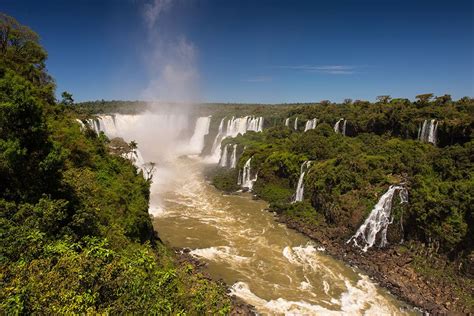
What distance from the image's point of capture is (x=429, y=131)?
36.6 metres

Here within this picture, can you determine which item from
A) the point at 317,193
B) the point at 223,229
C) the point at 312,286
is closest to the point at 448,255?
the point at 312,286

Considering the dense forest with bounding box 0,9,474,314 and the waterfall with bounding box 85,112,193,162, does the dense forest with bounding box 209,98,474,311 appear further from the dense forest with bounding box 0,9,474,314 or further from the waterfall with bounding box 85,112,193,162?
the waterfall with bounding box 85,112,193,162

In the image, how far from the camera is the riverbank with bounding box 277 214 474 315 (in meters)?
16.9

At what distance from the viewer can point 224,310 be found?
6.97 meters

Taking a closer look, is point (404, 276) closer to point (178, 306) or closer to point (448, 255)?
point (448, 255)

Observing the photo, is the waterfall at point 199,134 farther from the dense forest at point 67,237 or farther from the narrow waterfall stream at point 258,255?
the dense forest at point 67,237

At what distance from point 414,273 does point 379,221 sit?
4.64 m

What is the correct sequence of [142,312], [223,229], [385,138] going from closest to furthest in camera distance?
[142,312], [223,229], [385,138]

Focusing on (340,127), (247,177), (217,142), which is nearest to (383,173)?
(247,177)

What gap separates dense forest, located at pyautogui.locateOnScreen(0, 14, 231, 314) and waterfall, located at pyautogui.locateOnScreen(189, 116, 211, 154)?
48.9 meters

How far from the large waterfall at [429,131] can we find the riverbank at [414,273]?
64.5 feet

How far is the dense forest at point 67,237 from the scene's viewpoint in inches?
255

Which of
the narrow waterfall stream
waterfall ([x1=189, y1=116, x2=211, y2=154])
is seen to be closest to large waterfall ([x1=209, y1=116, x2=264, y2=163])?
waterfall ([x1=189, y1=116, x2=211, y2=154])

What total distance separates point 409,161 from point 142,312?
27831 mm
